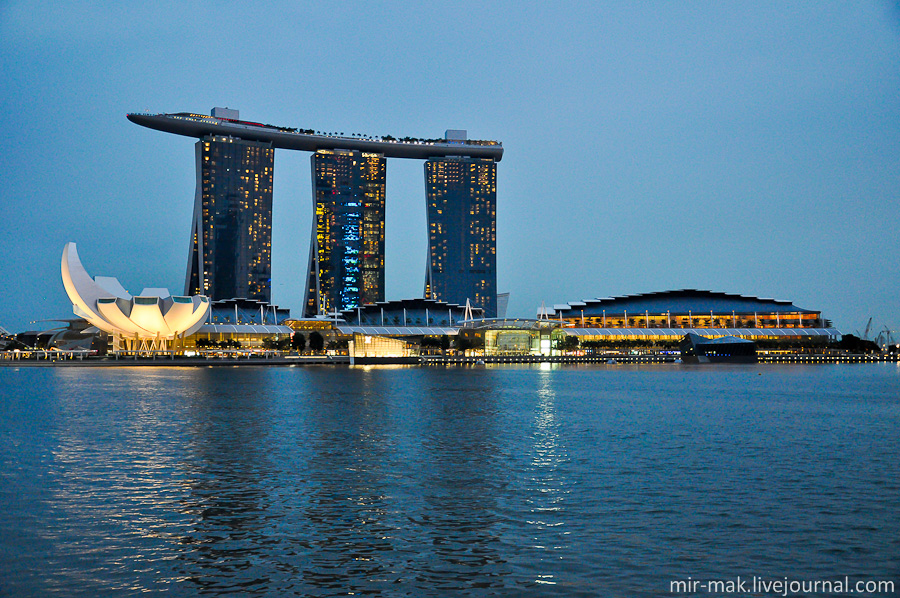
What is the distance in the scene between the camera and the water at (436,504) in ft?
41.9

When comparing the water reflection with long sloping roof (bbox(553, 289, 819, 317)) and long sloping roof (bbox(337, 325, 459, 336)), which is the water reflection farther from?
long sloping roof (bbox(553, 289, 819, 317))

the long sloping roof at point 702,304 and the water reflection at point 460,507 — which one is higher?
the long sloping roof at point 702,304

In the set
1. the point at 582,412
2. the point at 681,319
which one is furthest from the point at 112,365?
the point at 681,319

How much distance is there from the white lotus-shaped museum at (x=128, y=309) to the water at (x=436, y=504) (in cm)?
9525

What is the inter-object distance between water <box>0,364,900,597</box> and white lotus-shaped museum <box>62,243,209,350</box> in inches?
3750

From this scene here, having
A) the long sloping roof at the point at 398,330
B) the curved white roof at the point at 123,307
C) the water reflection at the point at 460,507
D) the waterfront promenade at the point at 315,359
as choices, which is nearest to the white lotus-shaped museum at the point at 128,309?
the curved white roof at the point at 123,307

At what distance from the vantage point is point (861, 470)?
23344 millimetres

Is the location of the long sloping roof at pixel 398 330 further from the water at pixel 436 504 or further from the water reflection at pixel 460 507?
the water reflection at pixel 460 507

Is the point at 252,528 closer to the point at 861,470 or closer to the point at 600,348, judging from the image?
the point at 861,470

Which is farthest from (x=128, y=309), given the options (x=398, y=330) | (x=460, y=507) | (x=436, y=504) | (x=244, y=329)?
(x=460, y=507)

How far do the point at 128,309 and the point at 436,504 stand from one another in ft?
405

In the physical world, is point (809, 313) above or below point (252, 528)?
above

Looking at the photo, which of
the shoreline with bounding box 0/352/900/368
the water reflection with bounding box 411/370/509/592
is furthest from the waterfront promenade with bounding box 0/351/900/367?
the water reflection with bounding box 411/370/509/592

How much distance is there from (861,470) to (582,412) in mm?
21878
